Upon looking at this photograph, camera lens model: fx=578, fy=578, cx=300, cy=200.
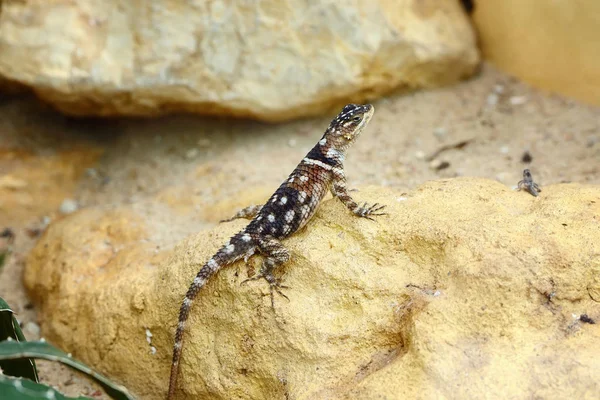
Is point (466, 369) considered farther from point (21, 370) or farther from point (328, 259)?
point (21, 370)

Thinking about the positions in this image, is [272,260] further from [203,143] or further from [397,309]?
[203,143]

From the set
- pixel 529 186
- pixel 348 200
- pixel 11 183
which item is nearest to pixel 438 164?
pixel 529 186

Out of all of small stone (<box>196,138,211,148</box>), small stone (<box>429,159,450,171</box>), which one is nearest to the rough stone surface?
small stone (<box>429,159,450,171</box>)

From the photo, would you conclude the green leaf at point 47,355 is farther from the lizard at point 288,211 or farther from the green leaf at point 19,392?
the lizard at point 288,211

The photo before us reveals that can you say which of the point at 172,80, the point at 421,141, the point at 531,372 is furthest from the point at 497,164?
the point at 172,80

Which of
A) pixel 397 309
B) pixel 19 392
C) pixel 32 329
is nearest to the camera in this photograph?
pixel 19 392
